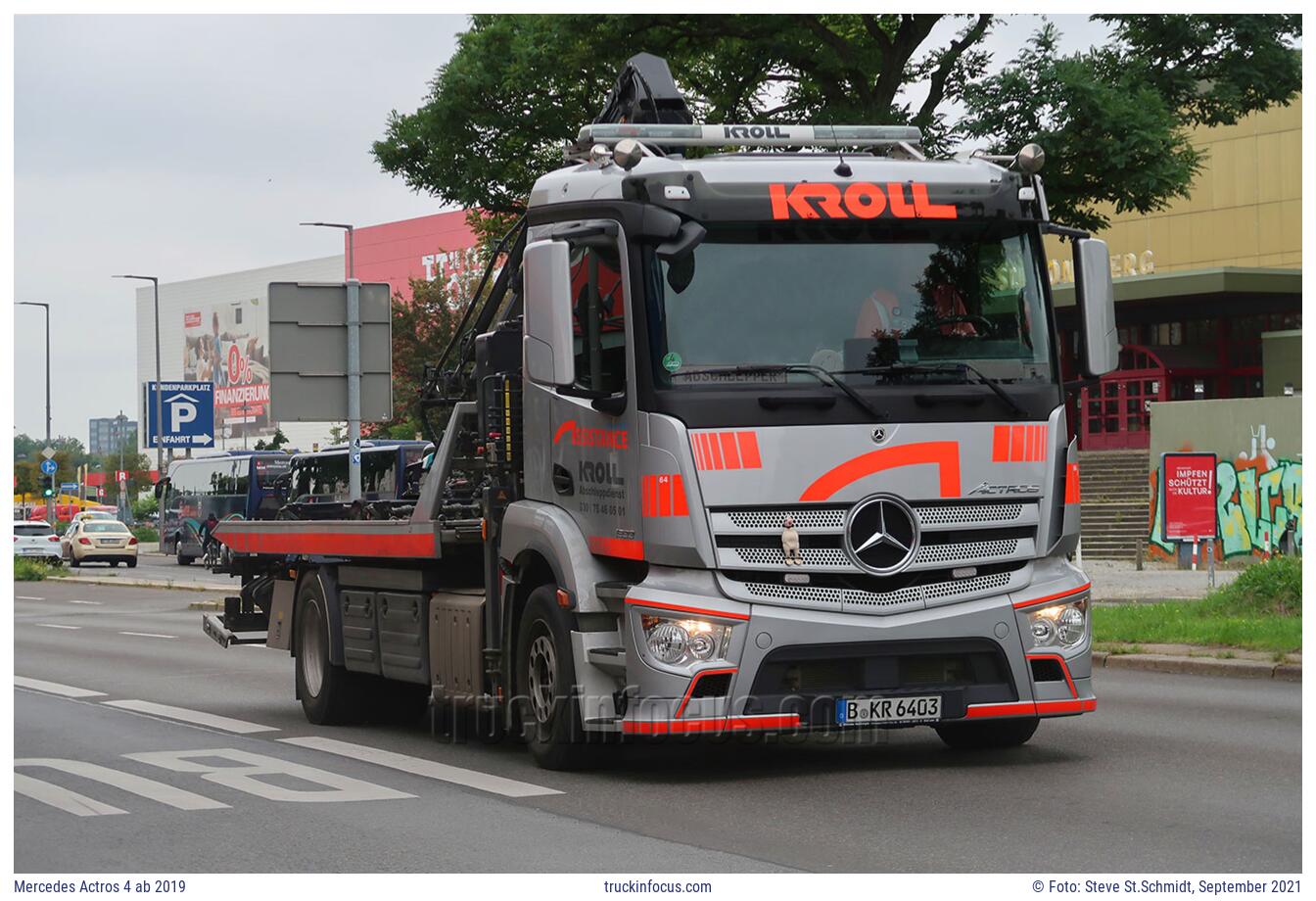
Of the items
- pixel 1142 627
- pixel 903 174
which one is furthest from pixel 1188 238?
pixel 903 174

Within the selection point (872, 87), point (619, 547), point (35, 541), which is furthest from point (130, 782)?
point (35, 541)

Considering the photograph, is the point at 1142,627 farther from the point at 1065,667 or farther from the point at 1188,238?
the point at 1188,238

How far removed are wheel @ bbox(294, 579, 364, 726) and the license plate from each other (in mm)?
4818

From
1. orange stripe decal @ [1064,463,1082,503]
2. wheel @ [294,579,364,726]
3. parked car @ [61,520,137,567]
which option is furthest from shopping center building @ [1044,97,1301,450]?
orange stripe decal @ [1064,463,1082,503]

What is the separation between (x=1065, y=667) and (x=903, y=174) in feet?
8.58

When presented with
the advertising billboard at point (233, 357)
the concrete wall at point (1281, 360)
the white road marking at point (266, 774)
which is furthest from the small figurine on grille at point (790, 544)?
the advertising billboard at point (233, 357)

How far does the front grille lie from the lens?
10.0 m

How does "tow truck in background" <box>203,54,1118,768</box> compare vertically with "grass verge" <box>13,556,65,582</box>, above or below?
above

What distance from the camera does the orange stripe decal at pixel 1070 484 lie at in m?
10.6

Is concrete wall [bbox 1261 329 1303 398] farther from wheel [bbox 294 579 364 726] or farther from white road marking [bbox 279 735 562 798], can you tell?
white road marking [bbox 279 735 562 798]

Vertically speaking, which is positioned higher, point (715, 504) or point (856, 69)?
point (856, 69)

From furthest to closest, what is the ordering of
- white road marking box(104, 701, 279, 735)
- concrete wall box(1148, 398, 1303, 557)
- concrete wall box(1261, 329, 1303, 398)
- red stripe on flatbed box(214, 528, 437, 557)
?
concrete wall box(1261, 329, 1303, 398) → concrete wall box(1148, 398, 1303, 557) → white road marking box(104, 701, 279, 735) → red stripe on flatbed box(214, 528, 437, 557)

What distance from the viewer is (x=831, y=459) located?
10.0 m

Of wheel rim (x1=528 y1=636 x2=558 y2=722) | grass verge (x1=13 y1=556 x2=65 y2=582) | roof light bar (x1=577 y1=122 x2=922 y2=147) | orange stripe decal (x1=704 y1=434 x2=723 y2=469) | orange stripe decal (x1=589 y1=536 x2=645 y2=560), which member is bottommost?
grass verge (x1=13 y1=556 x2=65 y2=582)
